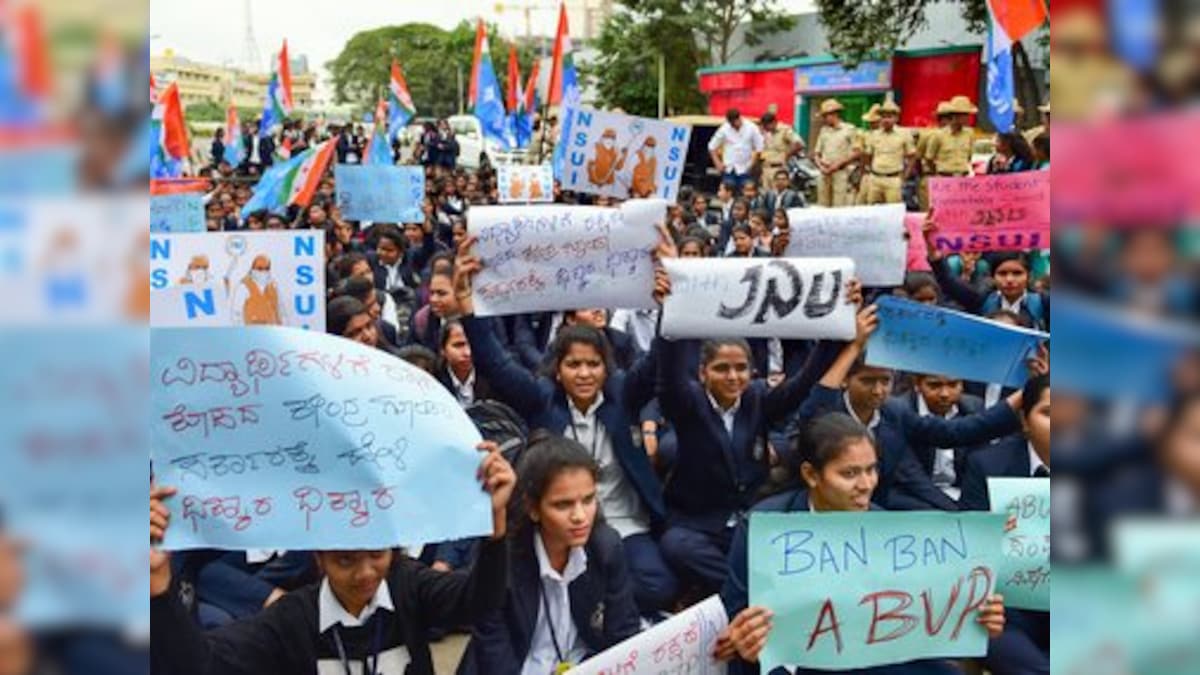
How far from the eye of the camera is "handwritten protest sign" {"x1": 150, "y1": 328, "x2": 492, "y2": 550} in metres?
2.36

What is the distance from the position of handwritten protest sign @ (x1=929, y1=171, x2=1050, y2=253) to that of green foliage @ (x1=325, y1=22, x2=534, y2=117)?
56441mm

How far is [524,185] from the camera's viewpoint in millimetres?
13695

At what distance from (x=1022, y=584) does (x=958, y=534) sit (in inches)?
19.5

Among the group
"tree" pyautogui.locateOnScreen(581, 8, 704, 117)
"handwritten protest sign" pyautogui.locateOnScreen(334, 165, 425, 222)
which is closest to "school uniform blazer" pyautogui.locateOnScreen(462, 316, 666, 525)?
"handwritten protest sign" pyautogui.locateOnScreen(334, 165, 425, 222)

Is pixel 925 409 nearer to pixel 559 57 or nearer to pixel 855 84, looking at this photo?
pixel 559 57

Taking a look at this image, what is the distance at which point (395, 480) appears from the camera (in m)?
2.45

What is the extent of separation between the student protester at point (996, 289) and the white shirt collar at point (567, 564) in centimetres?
326

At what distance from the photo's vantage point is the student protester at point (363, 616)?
2.79 metres

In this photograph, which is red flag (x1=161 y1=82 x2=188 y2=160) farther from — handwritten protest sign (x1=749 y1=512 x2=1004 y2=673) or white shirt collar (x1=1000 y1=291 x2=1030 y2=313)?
handwritten protest sign (x1=749 y1=512 x2=1004 y2=673)

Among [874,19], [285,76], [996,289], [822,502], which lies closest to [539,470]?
[822,502]

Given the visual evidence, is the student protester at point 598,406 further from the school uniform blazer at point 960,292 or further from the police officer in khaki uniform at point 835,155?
the police officer in khaki uniform at point 835,155

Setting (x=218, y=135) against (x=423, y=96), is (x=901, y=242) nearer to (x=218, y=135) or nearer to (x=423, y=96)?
(x=218, y=135)

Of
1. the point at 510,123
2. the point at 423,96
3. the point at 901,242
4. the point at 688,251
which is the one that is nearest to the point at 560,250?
the point at 901,242

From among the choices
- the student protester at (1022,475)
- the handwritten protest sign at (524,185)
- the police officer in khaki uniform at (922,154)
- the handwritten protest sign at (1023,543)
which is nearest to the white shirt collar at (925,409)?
the student protester at (1022,475)
